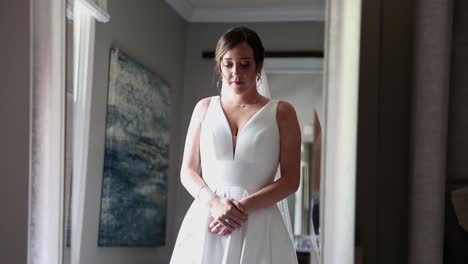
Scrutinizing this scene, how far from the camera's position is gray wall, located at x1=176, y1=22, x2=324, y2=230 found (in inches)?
110

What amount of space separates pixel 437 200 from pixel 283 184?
29cm

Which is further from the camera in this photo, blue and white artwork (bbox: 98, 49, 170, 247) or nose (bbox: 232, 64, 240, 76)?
blue and white artwork (bbox: 98, 49, 170, 247)

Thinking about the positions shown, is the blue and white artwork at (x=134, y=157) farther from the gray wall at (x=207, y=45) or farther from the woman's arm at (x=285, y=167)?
the woman's arm at (x=285, y=167)

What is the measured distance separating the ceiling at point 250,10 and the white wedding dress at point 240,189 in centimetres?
170

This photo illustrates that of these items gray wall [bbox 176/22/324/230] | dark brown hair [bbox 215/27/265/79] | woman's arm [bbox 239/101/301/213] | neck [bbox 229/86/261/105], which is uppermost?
gray wall [bbox 176/22/324/230]

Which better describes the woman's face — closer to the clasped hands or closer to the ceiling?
the clasped hands

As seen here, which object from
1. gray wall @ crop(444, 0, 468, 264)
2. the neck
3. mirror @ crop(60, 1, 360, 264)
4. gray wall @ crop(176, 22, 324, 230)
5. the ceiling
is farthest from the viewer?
gray wall @ crop(176, 22, 324, 230)

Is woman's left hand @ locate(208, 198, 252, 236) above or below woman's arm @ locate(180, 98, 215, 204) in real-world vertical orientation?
below

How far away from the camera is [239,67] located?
Result: 1.10 m
